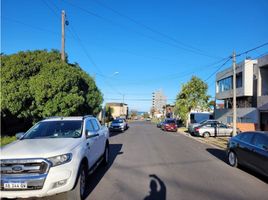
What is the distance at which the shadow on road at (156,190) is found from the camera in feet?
22.2

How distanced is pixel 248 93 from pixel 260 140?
28542 millimetres

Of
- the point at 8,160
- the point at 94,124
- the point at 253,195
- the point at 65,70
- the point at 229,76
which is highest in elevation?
the point at 229,76

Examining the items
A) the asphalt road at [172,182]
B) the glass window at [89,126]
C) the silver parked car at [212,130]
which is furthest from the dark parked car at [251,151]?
the silver parked car at [212,130]

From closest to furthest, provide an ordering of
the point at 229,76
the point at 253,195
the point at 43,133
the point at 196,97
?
the point at 253,195 < the point at 43,133 < the point at 229,76 < the point at 196,97

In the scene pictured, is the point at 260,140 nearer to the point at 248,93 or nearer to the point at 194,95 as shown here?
the point at 248,93

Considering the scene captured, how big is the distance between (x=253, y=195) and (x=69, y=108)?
1332 cm

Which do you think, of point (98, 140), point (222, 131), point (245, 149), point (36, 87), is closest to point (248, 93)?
point (222, 131)

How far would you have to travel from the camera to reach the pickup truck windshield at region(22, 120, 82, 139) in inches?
297

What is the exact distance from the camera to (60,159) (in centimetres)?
579

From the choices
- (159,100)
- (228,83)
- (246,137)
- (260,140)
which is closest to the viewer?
(260,140)

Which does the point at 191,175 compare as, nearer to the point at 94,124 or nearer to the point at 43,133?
the point at 94,124

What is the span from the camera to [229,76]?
1644 inches

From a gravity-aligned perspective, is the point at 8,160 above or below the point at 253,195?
above

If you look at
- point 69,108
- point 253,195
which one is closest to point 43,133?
point 253,195
